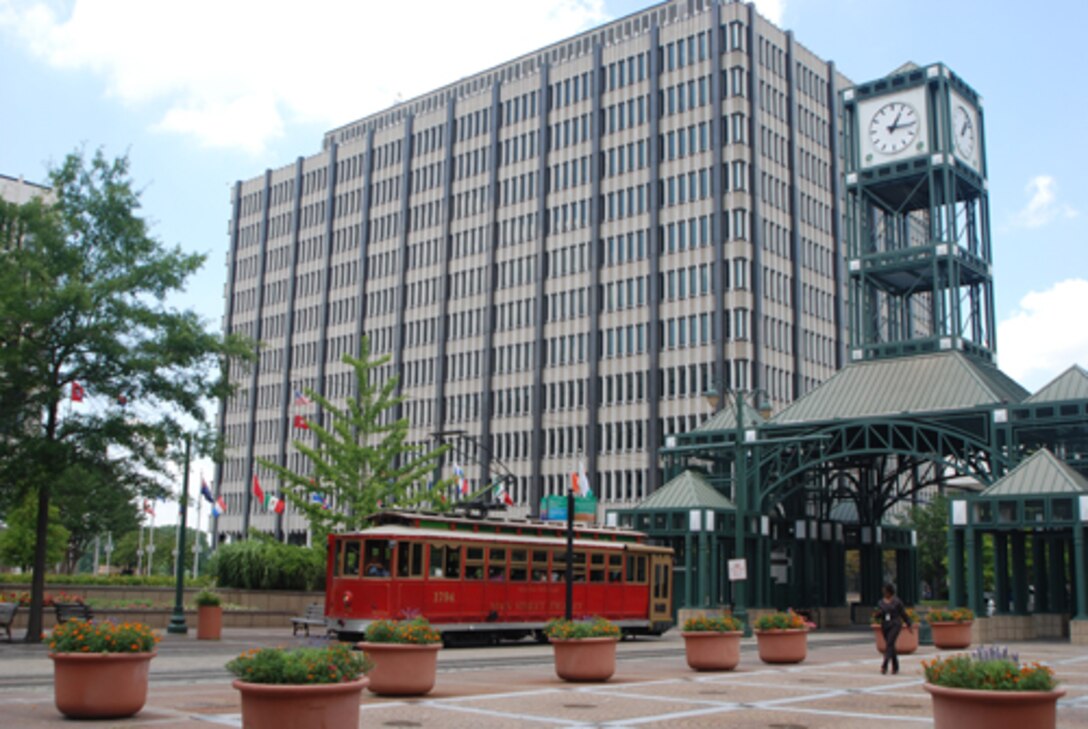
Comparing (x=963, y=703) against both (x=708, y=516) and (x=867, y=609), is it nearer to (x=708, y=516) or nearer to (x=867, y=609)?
(x=708, y=516)

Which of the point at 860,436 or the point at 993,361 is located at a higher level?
the point at 993,361

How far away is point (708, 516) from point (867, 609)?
1226 cm

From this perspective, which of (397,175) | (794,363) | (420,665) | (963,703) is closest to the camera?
(963,703)

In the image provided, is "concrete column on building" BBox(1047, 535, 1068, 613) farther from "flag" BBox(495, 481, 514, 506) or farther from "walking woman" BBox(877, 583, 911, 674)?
"walking woman" BBox(877, 583, 911, 674)

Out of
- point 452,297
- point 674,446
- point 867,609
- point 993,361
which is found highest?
point 452,297

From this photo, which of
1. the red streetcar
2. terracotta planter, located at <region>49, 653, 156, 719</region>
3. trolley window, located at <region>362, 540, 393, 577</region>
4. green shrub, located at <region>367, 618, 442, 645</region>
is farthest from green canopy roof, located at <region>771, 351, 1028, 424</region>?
terracotta planter, located at <region>49, 653, 156, 719</region>

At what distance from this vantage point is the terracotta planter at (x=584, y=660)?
19.3 m

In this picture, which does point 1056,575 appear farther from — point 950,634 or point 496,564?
point 496,564

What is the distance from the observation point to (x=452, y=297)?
327 feet

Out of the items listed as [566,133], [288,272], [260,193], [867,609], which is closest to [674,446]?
[867,609]

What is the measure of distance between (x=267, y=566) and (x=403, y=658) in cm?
2967

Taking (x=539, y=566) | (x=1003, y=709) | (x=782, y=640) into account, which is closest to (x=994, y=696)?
(x=1003, y=709)

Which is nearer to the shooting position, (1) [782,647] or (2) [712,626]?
(2) [712,626]

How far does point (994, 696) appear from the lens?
34.2 ft
